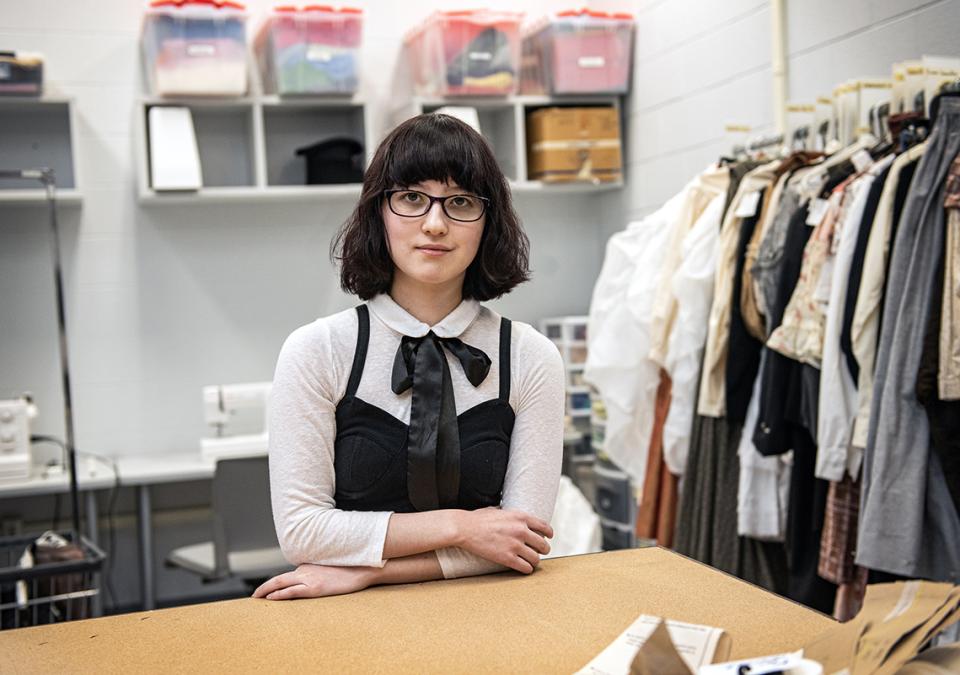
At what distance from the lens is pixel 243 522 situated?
313 centimetres

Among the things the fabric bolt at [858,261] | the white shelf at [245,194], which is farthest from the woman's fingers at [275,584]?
the white shelf at [245,194]

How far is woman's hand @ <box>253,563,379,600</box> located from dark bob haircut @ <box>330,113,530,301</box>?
0.39m

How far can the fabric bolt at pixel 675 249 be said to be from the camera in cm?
308

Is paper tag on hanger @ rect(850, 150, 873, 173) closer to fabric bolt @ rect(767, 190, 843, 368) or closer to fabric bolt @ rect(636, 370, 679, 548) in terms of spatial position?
fabric bolt @ rect(767, 190, 843, 368)

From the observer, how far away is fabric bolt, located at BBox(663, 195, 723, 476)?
2932 mm

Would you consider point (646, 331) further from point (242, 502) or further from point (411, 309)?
point (411, 309)

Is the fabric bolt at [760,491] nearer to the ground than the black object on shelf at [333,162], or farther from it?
nearer to the ground

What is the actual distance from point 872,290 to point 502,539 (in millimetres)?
1319

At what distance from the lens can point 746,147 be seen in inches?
127

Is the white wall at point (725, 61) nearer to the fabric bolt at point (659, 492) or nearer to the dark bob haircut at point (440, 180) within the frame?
the fabric bolt at point (659, 492)

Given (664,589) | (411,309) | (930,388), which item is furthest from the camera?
(930,388)

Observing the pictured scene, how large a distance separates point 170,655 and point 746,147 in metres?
2.61

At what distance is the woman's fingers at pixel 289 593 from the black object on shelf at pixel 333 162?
2959mm

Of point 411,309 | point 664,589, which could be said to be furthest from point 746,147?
point 664,589
